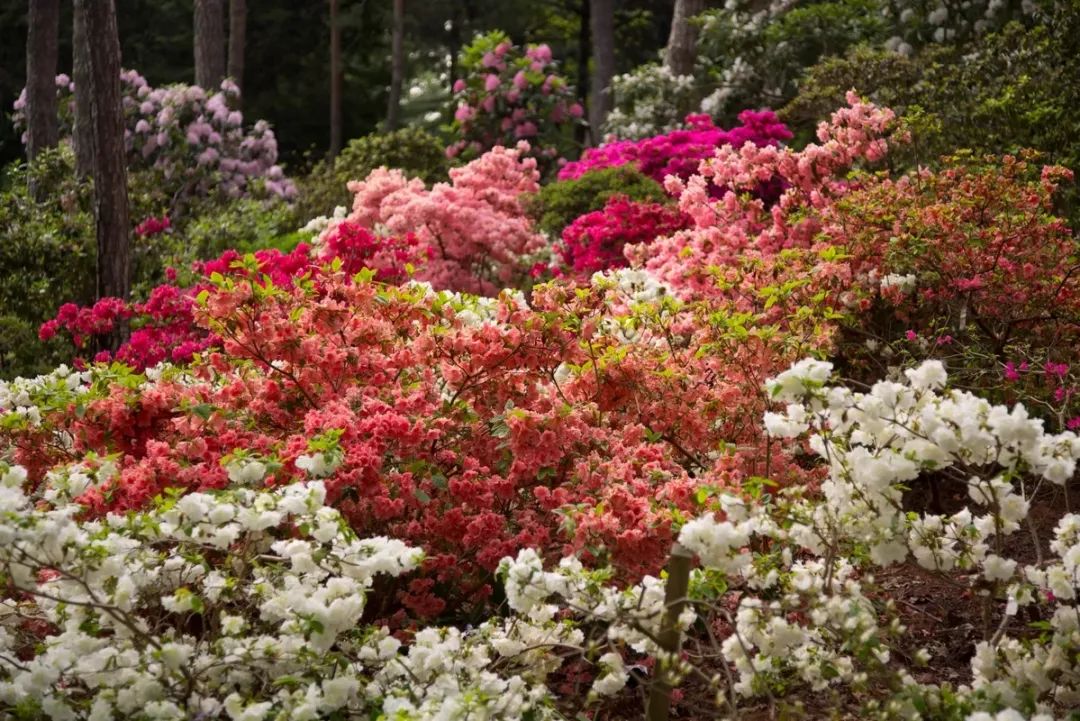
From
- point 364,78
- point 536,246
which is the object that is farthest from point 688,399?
point 364,78

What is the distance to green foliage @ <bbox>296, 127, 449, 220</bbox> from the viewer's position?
15367 millimetres

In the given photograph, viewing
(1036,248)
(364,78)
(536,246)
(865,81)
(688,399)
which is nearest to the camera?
(688,399)

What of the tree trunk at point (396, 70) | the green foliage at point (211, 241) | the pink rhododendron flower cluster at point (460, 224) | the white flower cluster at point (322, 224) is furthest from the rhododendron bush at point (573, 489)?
the tree trunk at point (396, 70)

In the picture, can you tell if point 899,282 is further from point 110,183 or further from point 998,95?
point 110,183

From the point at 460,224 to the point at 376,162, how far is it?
6941 millimetres

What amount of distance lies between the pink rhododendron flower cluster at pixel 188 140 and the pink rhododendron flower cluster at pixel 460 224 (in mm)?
6338

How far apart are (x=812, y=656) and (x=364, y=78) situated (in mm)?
23315

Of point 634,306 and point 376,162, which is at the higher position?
point 634,306

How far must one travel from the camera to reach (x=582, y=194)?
1009 centimetres

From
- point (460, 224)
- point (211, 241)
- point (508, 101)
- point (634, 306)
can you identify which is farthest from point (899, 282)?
point (508, 101)

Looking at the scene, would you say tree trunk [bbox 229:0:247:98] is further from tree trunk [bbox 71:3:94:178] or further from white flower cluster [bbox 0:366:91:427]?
white flower cluster [bbox 0:366:91:427]

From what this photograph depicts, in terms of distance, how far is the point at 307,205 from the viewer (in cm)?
1562

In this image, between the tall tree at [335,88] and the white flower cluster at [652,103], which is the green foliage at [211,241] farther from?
the tall tree at [335,88]

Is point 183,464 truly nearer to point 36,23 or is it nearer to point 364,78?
point 36,23
